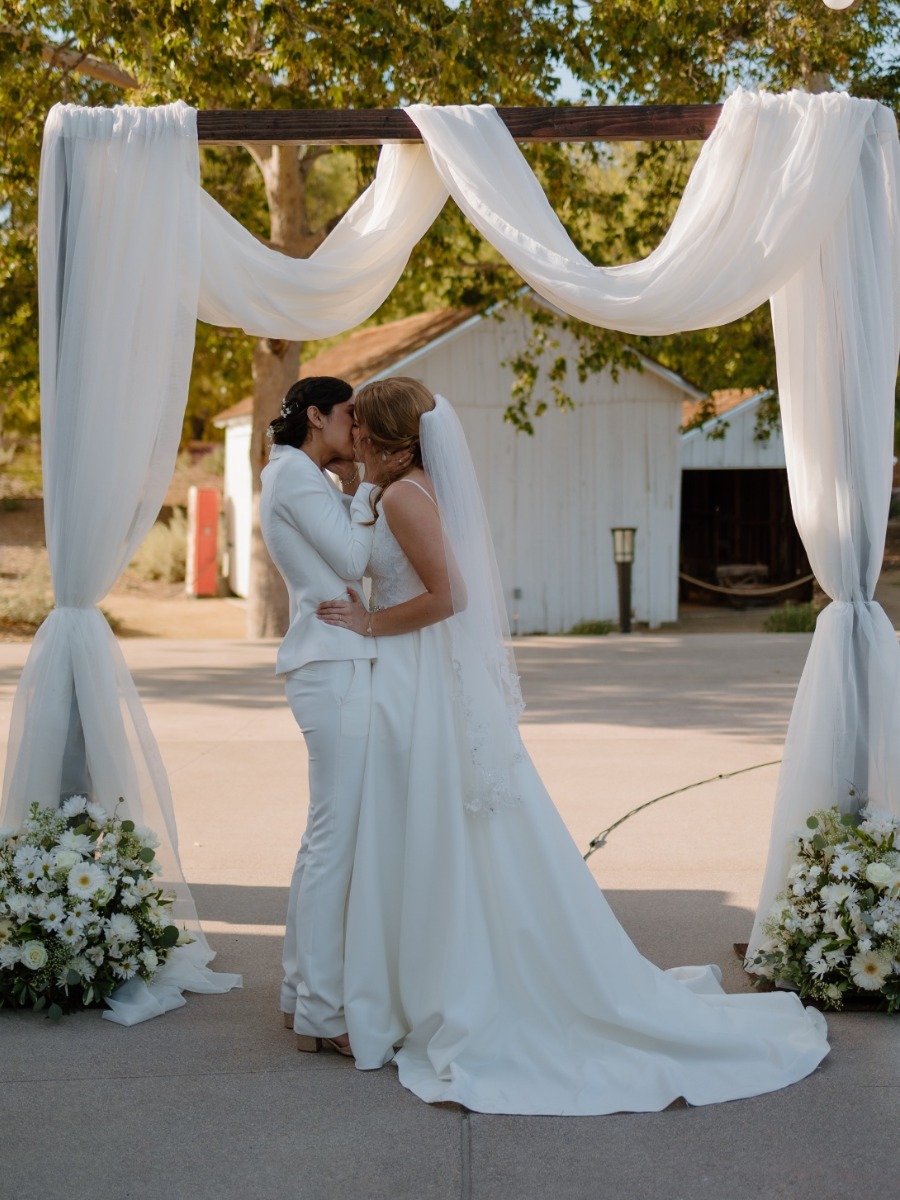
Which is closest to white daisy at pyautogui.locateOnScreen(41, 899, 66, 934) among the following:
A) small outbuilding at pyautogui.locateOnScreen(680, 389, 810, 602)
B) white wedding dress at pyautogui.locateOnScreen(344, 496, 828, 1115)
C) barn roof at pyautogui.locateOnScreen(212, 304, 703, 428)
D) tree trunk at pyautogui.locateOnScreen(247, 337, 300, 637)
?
white wedding dress at pyautogui.locateOnScreen(344, 496, 828, 1115)

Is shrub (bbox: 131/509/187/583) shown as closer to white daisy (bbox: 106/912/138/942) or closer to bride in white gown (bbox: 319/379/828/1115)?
white daisy (bbox: 106/912/138/942)

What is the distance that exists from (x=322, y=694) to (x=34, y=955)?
135 centimetres

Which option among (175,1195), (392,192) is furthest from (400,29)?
(175,1195)

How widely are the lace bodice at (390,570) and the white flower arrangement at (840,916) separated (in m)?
1.71

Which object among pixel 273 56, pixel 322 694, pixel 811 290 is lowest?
pixel 322 694

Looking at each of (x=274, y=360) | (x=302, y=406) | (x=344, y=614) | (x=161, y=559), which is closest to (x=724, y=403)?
(x=161, y=559)

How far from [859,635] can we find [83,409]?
2.95 m

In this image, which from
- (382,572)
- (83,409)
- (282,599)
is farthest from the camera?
(282,599)

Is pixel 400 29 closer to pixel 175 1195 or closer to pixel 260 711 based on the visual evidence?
pixel 260 711

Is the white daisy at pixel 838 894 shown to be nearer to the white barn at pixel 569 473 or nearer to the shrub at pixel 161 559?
the white barn at pixel 569 473

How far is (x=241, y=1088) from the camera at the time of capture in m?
3.98

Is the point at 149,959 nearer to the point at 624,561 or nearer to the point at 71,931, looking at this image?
the point at 71,931

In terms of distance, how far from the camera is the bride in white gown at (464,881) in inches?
161

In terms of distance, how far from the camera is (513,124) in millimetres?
4926
